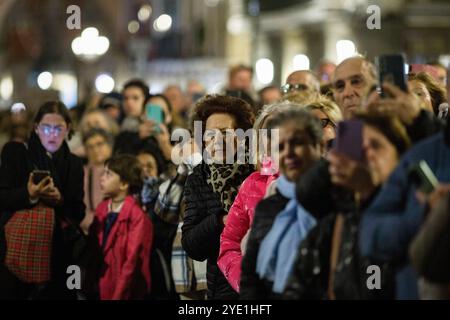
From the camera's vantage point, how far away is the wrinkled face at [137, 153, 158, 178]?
39.6ft

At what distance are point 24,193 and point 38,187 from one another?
0.43ft

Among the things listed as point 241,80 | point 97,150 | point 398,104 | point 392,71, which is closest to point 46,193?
point 97,150

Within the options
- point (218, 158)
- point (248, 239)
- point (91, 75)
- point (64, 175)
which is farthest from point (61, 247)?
point (91, 75)

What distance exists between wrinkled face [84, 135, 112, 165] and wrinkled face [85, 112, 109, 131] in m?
1.21

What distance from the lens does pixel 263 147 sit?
24.6ft

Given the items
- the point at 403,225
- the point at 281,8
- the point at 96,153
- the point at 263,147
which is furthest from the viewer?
the point at 281,8

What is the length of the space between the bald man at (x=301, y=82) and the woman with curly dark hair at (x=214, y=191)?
2.42 meters

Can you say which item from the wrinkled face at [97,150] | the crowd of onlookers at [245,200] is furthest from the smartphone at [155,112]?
the wrinkled face at [97,150]

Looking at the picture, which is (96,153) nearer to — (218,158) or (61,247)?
(61,247)

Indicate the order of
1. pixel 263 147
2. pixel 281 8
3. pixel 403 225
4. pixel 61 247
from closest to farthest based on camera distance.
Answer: pixel 403 225 → pixel 263 147 → pixel 61 247 → pixel 281 8

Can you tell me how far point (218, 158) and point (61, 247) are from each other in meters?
2.62

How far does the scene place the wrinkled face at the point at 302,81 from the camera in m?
11.1

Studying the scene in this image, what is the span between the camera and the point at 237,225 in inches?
303
